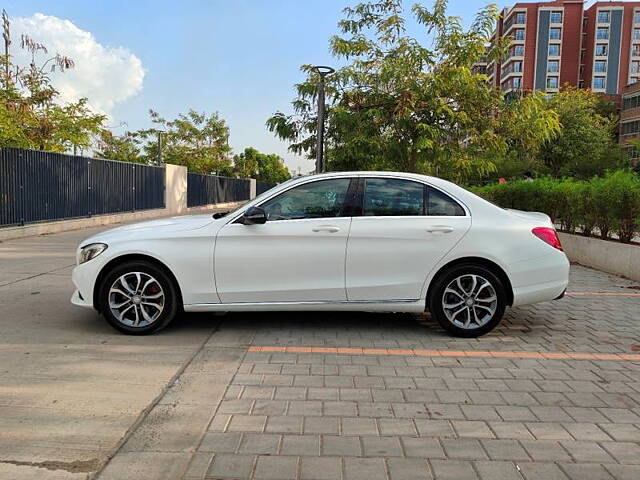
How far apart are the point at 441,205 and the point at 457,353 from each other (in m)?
1.46

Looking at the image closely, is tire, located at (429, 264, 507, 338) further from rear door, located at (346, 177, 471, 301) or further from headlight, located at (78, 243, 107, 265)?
headlight, located at (78, 243, 107, 265)

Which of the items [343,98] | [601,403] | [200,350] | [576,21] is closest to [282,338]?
[200,350]

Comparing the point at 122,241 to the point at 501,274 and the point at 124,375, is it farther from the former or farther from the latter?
the point at 501,274

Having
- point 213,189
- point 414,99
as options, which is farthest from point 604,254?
point 213,189

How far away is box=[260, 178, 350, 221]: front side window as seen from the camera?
5285 mm

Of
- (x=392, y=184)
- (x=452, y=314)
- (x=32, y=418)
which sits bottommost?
(x=32, y=418)

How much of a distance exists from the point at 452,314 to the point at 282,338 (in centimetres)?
168

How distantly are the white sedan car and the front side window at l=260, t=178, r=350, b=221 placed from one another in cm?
1

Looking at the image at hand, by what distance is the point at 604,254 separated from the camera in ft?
32.5

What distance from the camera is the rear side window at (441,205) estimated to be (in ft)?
17.5

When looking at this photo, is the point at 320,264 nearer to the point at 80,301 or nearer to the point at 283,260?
the point at 283,260

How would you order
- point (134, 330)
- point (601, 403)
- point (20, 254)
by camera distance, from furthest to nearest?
point (20, 254), point (134, 330), point (601, 403)

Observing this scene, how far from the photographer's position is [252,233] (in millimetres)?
5145

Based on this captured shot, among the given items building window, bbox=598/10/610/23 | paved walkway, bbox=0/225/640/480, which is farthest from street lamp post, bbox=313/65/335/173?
building window, bbox=598/10/610/23
